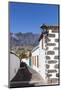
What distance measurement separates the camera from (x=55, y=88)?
3.72m

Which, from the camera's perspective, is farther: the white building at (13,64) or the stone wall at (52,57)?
the stone wall at (52,57)

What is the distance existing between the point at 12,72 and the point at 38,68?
38cm

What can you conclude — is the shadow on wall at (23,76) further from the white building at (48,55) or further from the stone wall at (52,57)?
the stone wall at (52,57)

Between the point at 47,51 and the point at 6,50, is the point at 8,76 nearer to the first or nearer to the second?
the point at 6,50

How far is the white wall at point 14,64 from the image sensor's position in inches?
144

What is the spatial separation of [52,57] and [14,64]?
0.57m

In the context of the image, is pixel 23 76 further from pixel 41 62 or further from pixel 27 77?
pixel 41 62

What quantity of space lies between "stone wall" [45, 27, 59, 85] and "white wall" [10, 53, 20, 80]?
1.43 ft

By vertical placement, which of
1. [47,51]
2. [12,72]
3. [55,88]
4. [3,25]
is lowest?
[55,88]

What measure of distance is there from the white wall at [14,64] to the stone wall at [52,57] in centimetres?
43

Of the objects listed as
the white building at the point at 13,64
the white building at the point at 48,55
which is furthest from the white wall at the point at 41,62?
the white building at the point at 13,64

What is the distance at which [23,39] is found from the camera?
374cm

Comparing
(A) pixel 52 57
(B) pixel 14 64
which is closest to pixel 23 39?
(B) pixel 14 64

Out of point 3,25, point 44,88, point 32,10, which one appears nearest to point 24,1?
point 32,10
